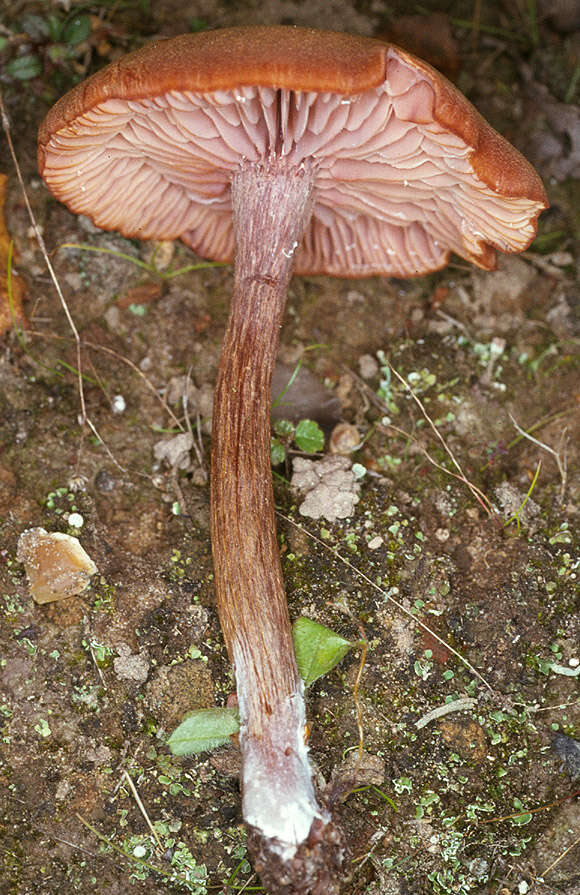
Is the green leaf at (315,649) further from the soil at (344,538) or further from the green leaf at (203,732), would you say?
the green leaf at (203,732)

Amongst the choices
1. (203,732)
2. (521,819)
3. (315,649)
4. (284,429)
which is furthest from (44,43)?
(521,819)

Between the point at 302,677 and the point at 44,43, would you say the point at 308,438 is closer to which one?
the point at 302,677

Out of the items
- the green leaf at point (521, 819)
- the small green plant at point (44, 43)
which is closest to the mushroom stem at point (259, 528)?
the green leaf at point (521, 819)

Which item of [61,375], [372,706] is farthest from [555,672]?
[61,375]

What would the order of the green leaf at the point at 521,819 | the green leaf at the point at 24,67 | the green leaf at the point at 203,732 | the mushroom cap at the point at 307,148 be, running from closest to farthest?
the mushroom cap at the point at 307,148 → the green leaf at the point at 203,732 → the green leaf at the point at 521,819 → the green leaf at the point at 24,67

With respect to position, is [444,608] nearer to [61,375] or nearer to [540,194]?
[540,194]

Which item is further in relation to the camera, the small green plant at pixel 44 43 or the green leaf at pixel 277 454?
the small green plant at pixel 44 43
